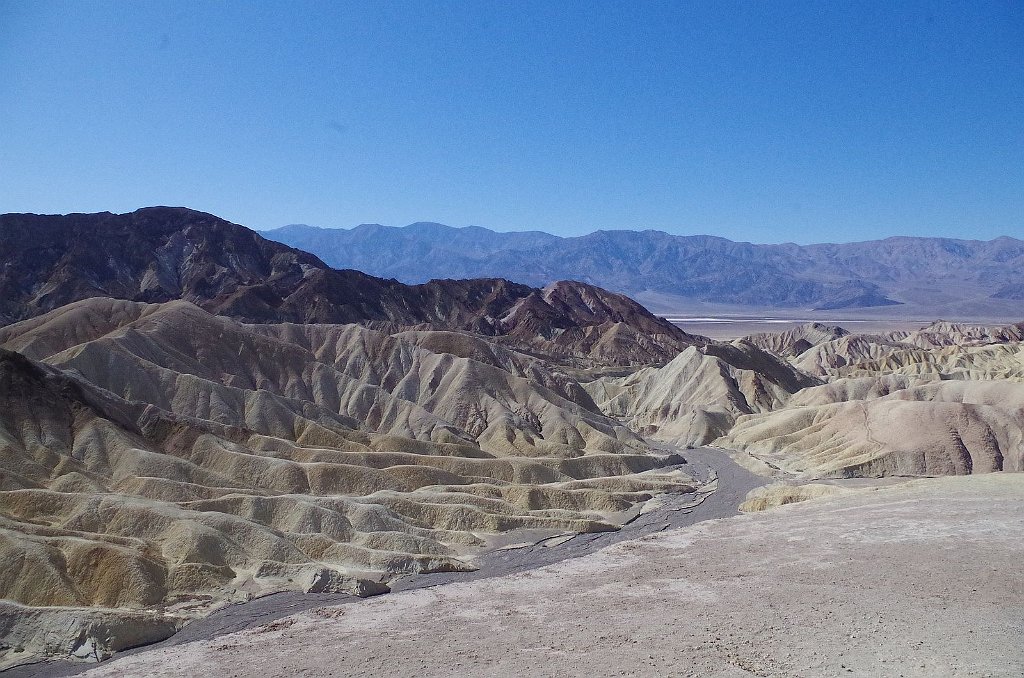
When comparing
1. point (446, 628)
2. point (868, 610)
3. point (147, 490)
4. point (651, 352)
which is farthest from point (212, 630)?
point (651, 352)

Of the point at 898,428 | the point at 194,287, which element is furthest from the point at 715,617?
the point at 194,287

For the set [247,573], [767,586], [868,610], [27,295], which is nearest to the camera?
[868,610]

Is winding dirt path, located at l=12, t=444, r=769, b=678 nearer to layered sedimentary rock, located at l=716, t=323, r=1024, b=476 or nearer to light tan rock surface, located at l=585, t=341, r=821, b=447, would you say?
layered sedimentary rock, located at l=716, t=323, r=1024, b=476

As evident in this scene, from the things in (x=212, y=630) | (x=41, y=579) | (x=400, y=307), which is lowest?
(x=212, y=630)

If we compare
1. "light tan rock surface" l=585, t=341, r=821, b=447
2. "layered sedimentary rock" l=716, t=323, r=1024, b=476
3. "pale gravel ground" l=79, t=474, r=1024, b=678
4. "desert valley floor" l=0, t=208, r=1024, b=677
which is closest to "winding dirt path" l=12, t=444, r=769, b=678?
"desert valley floor" l=0, t=208, r=1024, b=677

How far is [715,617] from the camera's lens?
118 ft

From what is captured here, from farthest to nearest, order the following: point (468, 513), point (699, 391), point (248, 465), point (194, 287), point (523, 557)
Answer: point (194, 287) → point (699, 391) → point (248, 465) → point (468, 513) → point (523, 557)

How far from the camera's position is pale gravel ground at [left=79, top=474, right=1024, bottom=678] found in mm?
31266

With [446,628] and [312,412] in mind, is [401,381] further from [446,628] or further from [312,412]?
[446,628]

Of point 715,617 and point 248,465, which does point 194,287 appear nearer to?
point 248,465

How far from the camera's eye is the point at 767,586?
39750 millimetres

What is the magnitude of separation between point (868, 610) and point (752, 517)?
68.3 feet

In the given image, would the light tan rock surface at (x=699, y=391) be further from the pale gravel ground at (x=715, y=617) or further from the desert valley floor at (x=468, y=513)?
the pale gravel ground at (x=715, y=617)

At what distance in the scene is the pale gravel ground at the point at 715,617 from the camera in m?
31.3
